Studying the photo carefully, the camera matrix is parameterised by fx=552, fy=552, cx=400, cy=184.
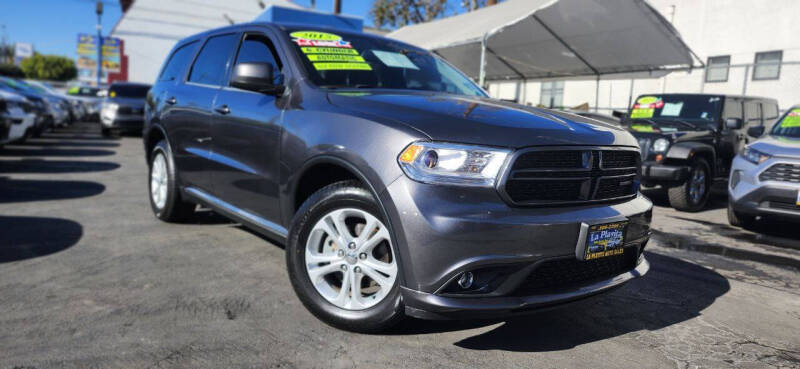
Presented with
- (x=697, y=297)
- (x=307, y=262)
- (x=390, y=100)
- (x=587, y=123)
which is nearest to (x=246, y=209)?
(x=307, y=262)

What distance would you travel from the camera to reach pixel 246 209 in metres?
3.63

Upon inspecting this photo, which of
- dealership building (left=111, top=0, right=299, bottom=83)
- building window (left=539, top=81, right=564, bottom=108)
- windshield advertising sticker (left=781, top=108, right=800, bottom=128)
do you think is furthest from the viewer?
dealership building (left=111, top=0, right=299, bottom=83)

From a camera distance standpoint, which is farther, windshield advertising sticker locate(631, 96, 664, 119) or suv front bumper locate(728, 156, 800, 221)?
windshield advertising sticker locate(631, 96, 664, 119)

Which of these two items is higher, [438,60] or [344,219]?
[438,60]

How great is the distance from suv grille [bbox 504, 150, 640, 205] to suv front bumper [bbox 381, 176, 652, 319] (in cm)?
8

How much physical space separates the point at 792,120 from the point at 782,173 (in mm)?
1349

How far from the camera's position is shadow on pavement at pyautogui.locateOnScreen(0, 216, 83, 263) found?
3.90m

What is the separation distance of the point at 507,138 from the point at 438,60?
2.12 meters

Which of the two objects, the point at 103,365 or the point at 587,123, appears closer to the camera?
A: the point at 103,365

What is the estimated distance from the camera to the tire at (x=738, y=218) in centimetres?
612

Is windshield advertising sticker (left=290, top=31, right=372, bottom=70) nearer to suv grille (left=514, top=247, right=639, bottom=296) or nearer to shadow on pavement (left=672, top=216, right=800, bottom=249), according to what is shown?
suv grille (left=514, top=247, right=639, bottom=296)

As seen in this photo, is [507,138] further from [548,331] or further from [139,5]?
[139,5]

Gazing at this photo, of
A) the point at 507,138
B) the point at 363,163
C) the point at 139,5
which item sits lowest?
the point at 363,163

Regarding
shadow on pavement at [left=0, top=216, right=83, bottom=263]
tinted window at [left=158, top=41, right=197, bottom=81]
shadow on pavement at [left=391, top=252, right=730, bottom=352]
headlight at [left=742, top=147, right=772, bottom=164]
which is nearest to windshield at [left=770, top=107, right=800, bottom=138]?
headlight at [left=742, top=147, right=772, bottom=164]
